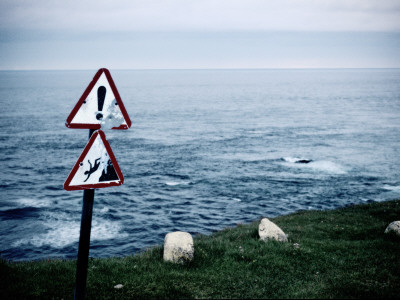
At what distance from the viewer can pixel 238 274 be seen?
32.5 ft

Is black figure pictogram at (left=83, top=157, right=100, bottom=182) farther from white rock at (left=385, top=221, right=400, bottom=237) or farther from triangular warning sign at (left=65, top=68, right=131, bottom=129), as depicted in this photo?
white rock at (left=385, top=221, right=400, bottom=237)

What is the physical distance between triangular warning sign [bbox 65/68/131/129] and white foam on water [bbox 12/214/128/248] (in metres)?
20.5

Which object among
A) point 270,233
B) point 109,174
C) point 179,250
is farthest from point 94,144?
point 270,233

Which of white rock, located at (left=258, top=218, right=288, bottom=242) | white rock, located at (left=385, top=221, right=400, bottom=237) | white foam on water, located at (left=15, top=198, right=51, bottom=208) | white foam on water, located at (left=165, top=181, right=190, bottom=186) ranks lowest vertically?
white foam on water, located at (left=15, top=198, right=51, bottom=208)

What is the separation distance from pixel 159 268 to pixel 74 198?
25.7m

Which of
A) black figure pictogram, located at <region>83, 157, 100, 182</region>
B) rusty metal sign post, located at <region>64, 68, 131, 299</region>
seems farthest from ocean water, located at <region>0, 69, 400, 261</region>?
black figure pictogram, located at <region>83, 157, 100, 182</region>

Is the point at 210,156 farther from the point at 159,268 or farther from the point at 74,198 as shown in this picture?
the point at 159,268

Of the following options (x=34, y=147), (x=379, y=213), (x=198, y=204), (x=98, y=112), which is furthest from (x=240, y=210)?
(x=34, y=147)

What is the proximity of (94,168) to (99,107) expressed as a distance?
3.41 feet

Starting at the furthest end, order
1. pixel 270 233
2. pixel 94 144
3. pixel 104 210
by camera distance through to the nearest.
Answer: pixel 104 210 < pixel 270 233 < pixel 94 144

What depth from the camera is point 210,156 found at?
5078 centimetres

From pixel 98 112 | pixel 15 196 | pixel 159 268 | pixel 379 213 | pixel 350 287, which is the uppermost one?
pixel 98 112

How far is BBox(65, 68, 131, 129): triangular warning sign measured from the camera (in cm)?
528

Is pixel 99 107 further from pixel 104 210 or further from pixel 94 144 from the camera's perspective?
pixel 104 210
